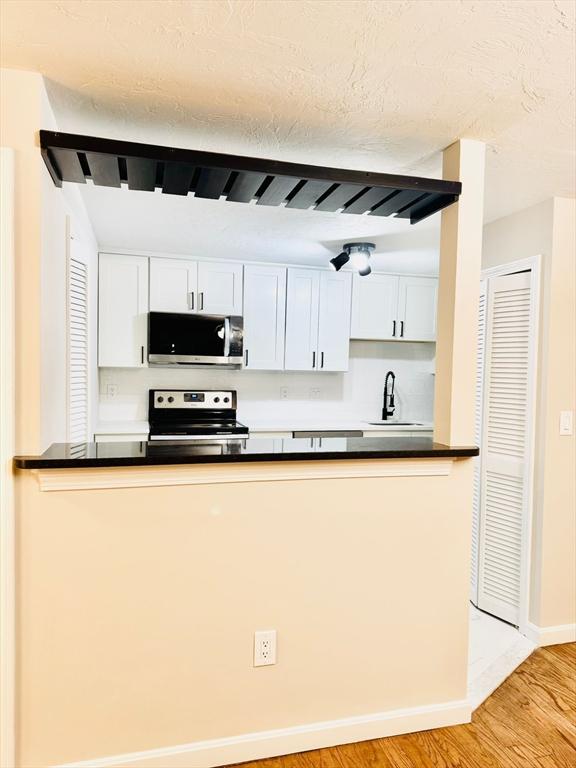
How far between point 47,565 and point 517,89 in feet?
7.11

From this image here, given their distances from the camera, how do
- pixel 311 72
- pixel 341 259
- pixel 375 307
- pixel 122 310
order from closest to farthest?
pixel 311 72 < pixel 341 259 < pixel 122 310 < pixel 375 307

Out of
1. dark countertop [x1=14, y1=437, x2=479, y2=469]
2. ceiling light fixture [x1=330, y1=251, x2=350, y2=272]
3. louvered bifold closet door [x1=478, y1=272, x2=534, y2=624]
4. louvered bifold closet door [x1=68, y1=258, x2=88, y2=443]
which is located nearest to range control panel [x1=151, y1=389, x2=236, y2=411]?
louvered bifold closet door [x1=68, y1=258, x2=88, y2=443]

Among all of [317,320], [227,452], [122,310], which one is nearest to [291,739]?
→ [227,452]

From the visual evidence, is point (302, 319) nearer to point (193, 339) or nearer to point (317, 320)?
point (317, 320)

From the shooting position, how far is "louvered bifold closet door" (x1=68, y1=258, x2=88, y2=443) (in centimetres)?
270

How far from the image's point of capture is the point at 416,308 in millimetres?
4844

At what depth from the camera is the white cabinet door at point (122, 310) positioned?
4.03 meters

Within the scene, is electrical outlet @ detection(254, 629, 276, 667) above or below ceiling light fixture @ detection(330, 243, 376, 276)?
below

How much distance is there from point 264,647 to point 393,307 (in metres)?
3.47

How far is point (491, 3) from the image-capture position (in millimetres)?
1288

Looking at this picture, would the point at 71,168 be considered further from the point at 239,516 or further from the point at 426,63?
the point at 239,516

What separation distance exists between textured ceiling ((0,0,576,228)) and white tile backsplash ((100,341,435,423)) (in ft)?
8.59

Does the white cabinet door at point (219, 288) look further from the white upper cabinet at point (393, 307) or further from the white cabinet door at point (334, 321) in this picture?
the white upper cabinet at point (393, 307)

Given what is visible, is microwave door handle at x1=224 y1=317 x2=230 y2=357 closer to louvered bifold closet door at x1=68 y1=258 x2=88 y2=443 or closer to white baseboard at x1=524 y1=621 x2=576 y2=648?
louvered bifold closet door at x1=68 y1=258 x2=88 y2=443
